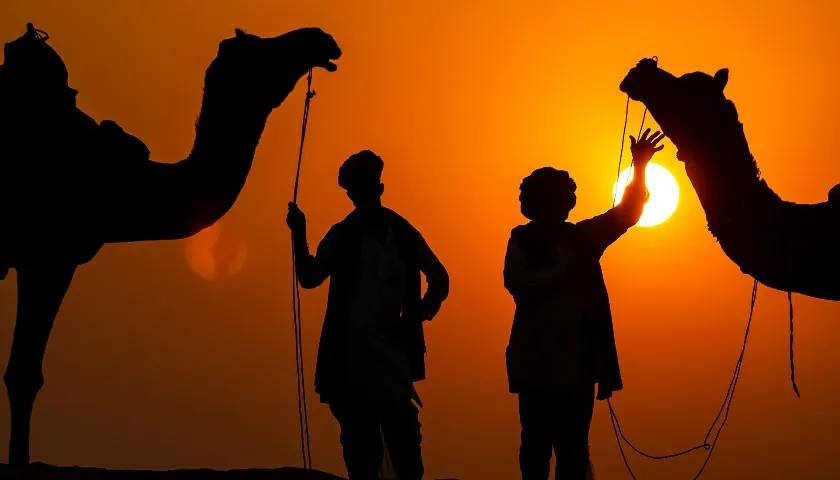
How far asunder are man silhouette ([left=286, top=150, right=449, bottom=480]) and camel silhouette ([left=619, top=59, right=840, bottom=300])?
1.75m

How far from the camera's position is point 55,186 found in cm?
987

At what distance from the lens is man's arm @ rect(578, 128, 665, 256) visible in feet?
26.1

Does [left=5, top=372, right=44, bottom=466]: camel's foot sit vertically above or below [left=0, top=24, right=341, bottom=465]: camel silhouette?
below

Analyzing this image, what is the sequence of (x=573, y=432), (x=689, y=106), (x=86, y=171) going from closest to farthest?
(x=573, y=432), (x=689, y=106), (x=86, y=171)

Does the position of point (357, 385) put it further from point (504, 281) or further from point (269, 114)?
point (269, 114)

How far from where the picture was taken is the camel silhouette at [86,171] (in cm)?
932

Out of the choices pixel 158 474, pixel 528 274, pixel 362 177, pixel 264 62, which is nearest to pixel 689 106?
pixel 528 274

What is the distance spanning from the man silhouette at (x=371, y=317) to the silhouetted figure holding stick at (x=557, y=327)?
69cm

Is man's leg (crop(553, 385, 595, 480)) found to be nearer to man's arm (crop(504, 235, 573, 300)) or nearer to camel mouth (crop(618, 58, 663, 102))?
man's arm (crop(504, 235, 573, 300))

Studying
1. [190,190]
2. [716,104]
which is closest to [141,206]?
[190,190]

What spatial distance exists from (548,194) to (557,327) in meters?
0.87

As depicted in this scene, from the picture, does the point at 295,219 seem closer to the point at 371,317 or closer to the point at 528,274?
the point at 371,317

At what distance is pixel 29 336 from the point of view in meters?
9.38

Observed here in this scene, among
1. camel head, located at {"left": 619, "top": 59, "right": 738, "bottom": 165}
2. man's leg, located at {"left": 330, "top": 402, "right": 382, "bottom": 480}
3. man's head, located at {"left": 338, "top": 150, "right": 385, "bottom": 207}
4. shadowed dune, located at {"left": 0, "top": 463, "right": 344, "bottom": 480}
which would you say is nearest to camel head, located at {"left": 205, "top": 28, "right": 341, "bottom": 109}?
man's head, located at {"left": 338, "top": 150, "right": 385, "bottom": 207}
